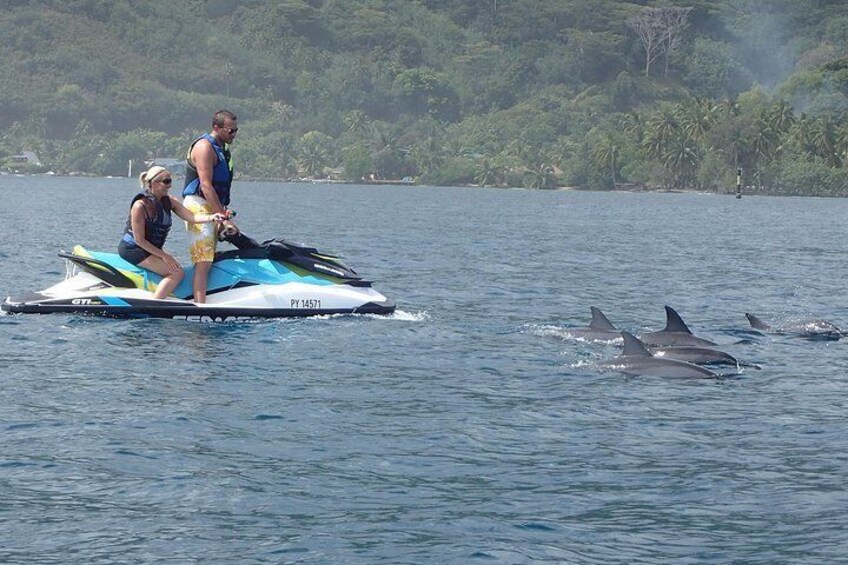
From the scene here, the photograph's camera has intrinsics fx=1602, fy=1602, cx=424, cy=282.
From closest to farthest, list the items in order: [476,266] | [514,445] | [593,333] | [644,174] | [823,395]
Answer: [514,445]
[823,395]
[593,333]
[476,266]
[644,174]

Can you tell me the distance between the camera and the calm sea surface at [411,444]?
11930 mm

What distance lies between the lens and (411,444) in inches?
589

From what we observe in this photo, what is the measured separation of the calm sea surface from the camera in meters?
11.9

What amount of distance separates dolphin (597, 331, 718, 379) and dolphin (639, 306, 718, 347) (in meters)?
1.16

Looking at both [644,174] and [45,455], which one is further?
[644,174]

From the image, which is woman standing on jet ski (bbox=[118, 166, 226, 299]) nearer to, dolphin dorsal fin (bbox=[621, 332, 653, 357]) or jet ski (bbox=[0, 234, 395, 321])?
jet ski (bbox=[0, 234, 395, 321])

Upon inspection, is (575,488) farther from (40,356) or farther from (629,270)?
(629,270)

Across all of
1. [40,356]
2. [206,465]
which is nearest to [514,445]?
[206,465]

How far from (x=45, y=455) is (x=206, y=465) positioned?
1470mm

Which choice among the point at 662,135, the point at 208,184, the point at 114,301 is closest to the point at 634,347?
the point at 208,184

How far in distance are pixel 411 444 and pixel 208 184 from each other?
7579mm

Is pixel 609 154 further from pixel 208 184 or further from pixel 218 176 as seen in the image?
pixel 208 184

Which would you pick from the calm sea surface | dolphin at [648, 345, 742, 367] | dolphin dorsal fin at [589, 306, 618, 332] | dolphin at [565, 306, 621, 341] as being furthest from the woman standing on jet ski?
dolphin at [648, 345, 742, 367]

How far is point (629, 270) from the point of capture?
39969 mm
